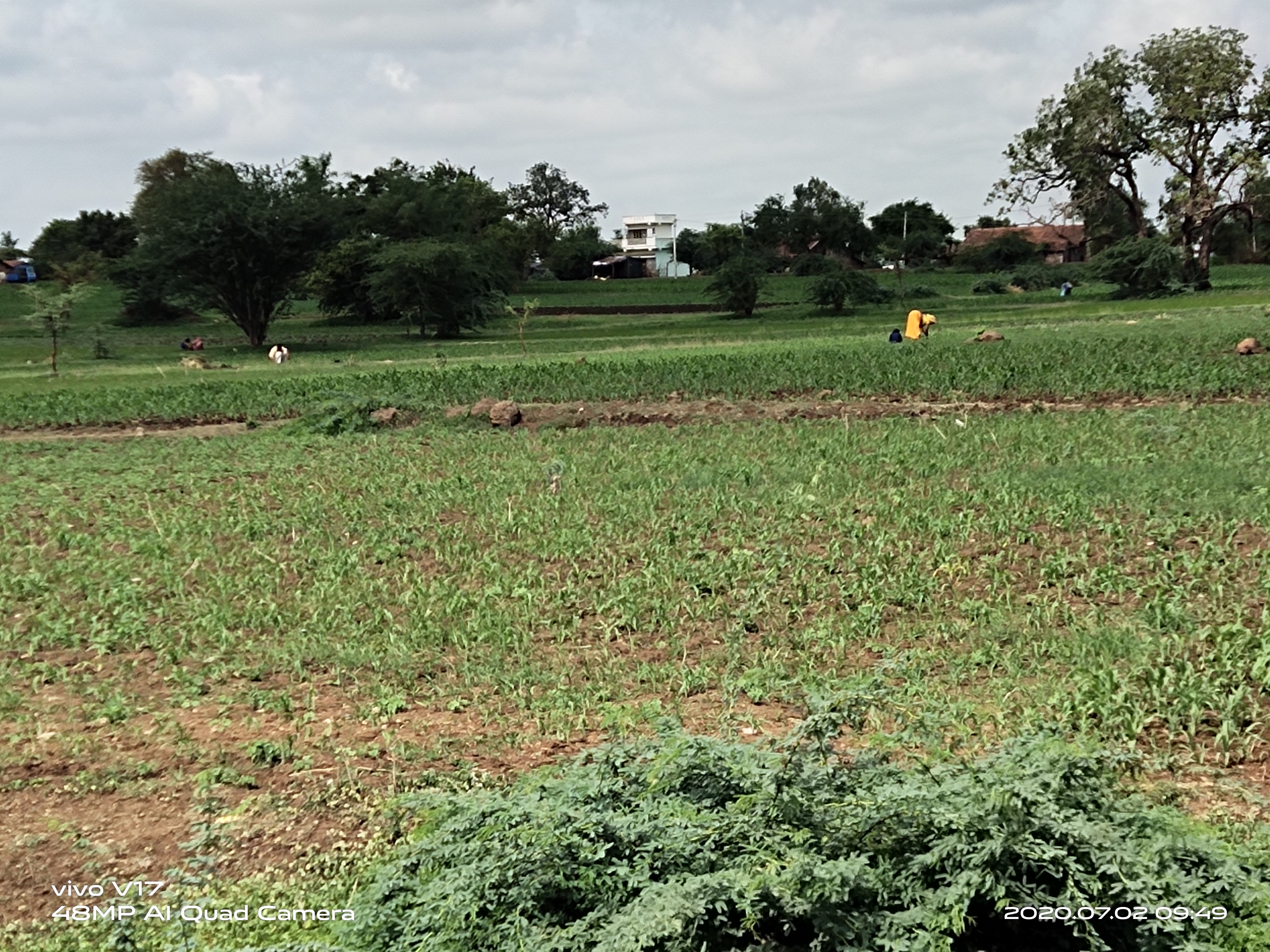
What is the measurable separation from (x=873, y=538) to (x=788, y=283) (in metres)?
58.3

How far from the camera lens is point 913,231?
278ft

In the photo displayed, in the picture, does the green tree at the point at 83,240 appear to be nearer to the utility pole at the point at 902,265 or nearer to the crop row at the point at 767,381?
the utility pole at the point at 902,265

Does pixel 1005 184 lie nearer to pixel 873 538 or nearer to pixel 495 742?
pixel 873 538

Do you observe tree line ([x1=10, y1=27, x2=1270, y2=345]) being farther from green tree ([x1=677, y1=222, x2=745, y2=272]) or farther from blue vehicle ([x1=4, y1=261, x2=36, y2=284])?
green tree ([x1=677, y1=222, x2=745, y2=272])

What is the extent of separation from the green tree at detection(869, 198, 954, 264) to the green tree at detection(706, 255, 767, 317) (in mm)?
26163

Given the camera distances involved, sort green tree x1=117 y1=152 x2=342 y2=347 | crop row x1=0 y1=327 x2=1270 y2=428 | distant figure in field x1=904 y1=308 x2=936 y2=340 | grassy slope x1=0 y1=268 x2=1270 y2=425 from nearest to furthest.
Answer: crop row x1=0 y1=327 x2=1270 y2=428
grassy slope x1=0 y1=268 x2=1270 y2=425
distant figure in field x1=904 y1=308 x2=936 y2=340
green tree x1=117 y1=152 x2=342 y2=347

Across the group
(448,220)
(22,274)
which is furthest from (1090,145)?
(22,274)

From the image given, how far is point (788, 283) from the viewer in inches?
2608

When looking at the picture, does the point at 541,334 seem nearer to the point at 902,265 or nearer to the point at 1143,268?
the point at 1143,268

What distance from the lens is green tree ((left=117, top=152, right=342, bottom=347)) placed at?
4238 centimetres

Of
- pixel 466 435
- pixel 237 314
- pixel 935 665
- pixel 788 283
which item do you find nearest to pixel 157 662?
pixel 935 665

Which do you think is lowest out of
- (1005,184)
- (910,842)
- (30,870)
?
(30,870)

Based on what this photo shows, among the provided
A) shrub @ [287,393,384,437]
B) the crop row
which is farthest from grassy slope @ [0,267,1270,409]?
shrub @ [287,393,384,437]

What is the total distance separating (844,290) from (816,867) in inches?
1954
